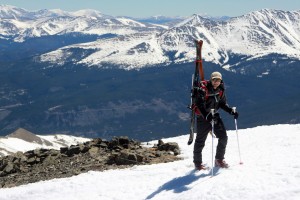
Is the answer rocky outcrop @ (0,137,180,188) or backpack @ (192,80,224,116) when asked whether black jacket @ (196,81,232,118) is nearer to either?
backpack @ (192,80,224,116)

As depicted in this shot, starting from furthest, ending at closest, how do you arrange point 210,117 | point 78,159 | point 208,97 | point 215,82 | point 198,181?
point 78,159 < point 208,97 < point 210,117 < point 215,82 < point 198,181

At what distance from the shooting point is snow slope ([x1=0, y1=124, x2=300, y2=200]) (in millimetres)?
17062

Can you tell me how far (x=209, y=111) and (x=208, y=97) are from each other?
0.61 metres

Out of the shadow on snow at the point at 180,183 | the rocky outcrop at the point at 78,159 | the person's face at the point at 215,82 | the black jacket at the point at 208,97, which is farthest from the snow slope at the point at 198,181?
the person's face at the point at 215,82

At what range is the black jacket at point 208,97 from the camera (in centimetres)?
1980

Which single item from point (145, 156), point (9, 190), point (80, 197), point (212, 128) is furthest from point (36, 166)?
point (212, 128)

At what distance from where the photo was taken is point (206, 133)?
821 inches

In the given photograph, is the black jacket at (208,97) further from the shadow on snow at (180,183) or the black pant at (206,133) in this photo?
the shadow on snow at (180,183)

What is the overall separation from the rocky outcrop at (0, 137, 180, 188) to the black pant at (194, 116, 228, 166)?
5.13 meters

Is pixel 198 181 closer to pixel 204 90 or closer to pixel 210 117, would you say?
pixel 210 117

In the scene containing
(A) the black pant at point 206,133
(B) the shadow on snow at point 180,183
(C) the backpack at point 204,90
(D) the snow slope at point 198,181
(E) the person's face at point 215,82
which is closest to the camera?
(D) the snow slope at point 198,181

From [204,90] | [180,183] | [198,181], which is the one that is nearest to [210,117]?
Result: [204,90]

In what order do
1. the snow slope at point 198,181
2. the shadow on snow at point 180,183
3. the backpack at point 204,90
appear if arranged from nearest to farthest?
1. the snow slope at point 198,181
2. the shadow on snow at point 180,183
3. the backpack at point 204,90

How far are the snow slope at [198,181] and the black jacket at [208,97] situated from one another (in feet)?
8.61
